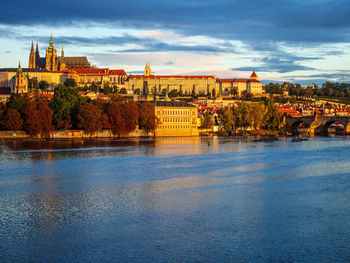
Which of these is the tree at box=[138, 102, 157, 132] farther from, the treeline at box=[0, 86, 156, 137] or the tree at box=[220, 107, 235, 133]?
the tree at box=[220, 107, 235, 133]

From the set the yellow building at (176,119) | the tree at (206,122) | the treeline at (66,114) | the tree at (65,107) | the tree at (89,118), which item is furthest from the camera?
the tree at (206,122)

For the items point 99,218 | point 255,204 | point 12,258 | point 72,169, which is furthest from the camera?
point 72,169

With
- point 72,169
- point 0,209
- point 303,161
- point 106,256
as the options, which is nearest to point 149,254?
point 106,256

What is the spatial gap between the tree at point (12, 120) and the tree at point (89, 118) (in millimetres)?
5800

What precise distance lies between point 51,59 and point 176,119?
9122 cm

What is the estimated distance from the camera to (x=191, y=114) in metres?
68.4

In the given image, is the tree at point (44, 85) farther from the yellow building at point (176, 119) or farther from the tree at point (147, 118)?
the tree at point (147, 118)

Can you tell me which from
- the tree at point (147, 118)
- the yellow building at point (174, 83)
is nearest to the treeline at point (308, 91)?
the yellow building at point (174, 83)

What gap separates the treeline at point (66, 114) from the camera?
50.3 m

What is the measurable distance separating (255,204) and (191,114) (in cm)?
5079

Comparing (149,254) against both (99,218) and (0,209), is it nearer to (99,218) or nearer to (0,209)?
(99,218)

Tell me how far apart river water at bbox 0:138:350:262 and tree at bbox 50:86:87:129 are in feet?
76.6

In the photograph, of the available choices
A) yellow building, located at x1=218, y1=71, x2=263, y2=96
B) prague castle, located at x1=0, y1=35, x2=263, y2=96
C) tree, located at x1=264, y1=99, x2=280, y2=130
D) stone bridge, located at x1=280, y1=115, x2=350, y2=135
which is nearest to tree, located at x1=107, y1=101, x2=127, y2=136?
tree, located at x1=264, y1=99, x2=280, y2=130

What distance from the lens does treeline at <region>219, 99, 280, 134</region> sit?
66.6 meters
